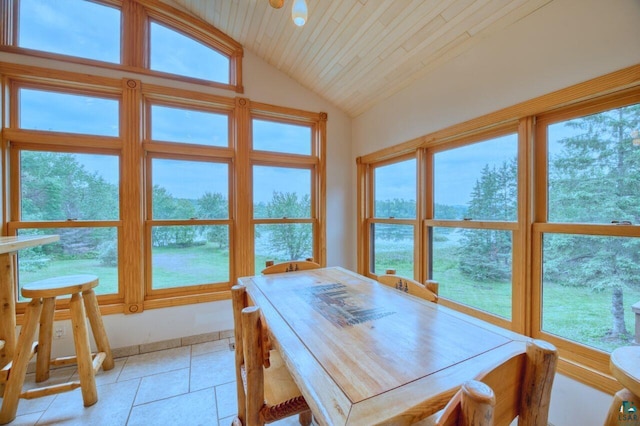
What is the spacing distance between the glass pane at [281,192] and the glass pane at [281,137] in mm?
238

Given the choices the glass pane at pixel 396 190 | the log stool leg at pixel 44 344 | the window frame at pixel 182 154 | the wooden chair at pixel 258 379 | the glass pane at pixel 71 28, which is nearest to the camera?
the wooden chair at pixel 258 379

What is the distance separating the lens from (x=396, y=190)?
2.89 metres

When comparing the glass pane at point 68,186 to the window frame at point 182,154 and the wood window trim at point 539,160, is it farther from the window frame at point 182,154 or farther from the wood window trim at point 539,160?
the wood window trim at point 539,160

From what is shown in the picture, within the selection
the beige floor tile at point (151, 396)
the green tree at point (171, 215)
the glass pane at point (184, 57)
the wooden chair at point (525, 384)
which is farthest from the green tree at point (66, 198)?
the wooden chair at point (525, 384)

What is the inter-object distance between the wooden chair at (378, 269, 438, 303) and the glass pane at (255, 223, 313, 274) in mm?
1562

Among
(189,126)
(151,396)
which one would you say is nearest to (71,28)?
(189,126)

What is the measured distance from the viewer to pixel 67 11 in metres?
2.35

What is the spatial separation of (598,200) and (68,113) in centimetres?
398

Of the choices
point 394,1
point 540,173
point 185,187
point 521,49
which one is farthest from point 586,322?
point 185,187

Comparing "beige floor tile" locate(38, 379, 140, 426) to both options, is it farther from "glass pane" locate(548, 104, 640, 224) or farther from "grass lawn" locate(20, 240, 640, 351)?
"glass pane" locate(548, 104, 640, 224)

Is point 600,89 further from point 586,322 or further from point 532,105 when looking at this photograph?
point 586,322

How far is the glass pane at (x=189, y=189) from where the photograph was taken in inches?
104

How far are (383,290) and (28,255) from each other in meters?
2.99

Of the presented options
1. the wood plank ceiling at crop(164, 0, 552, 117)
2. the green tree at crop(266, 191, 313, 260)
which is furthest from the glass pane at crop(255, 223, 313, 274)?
the wood plank ceiling at crop(164, 0, 552, 117)
